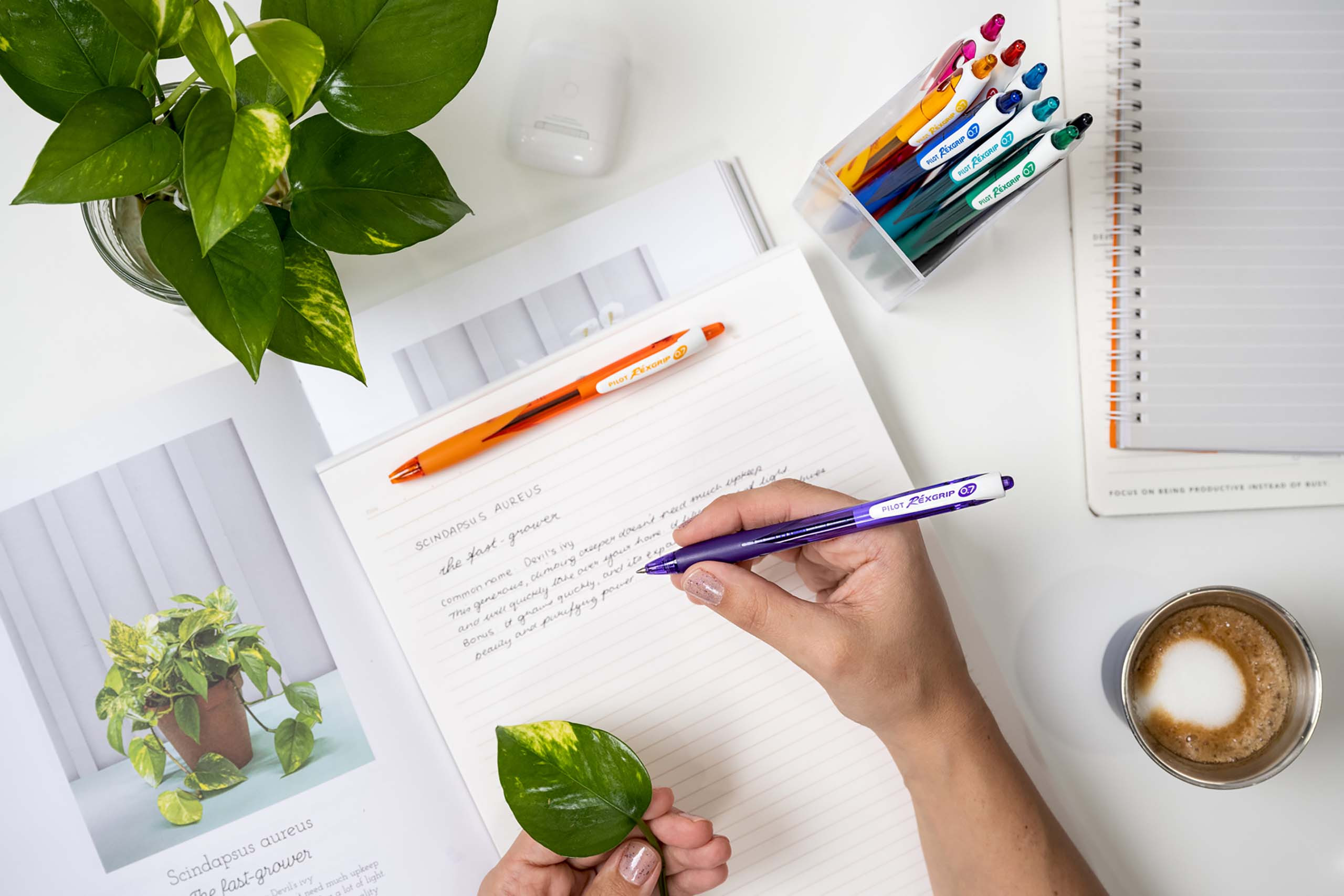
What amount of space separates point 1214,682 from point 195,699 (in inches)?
31.0

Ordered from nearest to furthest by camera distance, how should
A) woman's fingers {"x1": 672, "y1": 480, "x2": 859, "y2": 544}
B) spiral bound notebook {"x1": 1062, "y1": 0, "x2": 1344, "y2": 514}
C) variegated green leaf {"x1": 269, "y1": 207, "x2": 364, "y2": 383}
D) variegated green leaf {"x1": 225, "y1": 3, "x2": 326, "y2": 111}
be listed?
1. variegated green leaf {"x1": 225, "y1": 3, "x2": 326, "y2": 111}
2. variegated green leaf {"x1": 269, "y1": 207, "x2": 364, "y2": 383}
3. woman's fingers {"x1": 672, "y1": 480, "x2": 859, "y2": 544}
4. spiral bound notebook {"x1": 1062, "y1": 0, "x2": 1344, "y2": 514}

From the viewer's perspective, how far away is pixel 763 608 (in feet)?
1.84

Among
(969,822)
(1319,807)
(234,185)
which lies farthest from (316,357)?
(1319,807)

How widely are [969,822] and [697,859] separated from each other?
0.21 meters

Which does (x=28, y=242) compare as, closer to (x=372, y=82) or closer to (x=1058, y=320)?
(x=372, y=82)

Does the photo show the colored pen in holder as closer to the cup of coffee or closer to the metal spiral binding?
the metal spiral binding

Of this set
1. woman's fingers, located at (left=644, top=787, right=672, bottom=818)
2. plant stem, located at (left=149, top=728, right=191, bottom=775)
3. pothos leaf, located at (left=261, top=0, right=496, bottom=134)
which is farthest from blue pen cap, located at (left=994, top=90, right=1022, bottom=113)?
plant stem, located at (left=149, top=728, right=191, bottom=775)

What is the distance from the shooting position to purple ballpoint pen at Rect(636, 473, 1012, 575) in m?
0.49

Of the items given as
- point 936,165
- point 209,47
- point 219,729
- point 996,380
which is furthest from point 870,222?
point 219,729

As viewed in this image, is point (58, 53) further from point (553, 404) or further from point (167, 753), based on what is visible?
point (167, 753)

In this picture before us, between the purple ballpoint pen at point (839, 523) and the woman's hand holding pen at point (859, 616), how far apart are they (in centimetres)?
1

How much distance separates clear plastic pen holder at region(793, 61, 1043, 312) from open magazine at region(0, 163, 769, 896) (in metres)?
0.11

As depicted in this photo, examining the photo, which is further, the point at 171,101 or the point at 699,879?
the point at 699,879

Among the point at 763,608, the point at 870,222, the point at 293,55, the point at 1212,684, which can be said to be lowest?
the point at 1212,684
